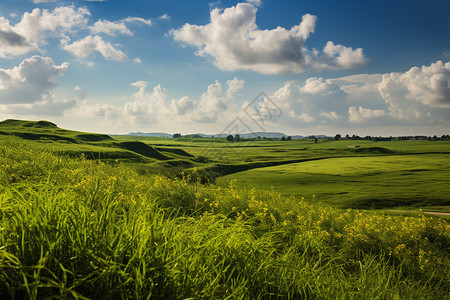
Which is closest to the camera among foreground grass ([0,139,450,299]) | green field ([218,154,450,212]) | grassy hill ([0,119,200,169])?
foreground grass ([0,139,450,299])

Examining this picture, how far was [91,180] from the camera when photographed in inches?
234

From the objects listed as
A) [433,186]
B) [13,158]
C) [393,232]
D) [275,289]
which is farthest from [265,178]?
[275,289]

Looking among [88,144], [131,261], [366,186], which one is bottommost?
[366,186]

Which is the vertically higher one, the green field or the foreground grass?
the foreground grass

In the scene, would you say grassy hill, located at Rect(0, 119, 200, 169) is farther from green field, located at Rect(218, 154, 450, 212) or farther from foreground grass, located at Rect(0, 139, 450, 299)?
foreground grass, located at Rect(0, 139, 450, 299)

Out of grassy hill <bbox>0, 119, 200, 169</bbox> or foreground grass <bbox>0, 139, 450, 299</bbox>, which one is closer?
foreground grass <bbox>0, 139, 450, 299</bbox>

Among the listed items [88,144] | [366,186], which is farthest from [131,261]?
[88,144]

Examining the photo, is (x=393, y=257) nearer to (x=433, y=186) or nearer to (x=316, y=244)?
(x=316, y=244)

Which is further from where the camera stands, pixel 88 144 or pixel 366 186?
pixel 88 144

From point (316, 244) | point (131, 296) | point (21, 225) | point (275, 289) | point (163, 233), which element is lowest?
point (316, 244)

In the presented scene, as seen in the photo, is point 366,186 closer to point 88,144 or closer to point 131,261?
point 131,261

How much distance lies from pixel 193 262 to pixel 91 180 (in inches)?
164

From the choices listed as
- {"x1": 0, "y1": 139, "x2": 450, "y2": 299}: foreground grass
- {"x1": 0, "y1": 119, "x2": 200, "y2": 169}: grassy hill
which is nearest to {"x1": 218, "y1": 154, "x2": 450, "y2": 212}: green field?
{"x1": 0, "y1": 139, "x2": 450, "y2": 299}: foreground grass

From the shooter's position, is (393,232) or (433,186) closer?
(393,232)
